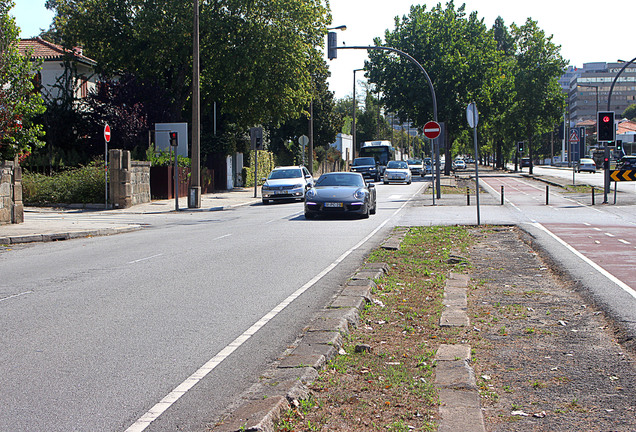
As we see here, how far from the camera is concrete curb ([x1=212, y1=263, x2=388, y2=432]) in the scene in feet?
13.6

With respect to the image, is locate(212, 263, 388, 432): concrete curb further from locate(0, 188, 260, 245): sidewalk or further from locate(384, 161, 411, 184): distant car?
locate(384, 161, 411, 184): distant car

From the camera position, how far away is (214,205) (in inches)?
1171

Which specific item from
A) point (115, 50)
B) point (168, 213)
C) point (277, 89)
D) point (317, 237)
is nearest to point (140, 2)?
point (115, 50)

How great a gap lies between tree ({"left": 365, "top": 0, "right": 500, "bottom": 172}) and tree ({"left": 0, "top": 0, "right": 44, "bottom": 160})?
48504 mm

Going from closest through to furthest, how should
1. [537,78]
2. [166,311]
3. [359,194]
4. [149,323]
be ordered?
[149,323]
[166,311]
[359,194]
[537,78]

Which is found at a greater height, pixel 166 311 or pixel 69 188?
pixel 69 188

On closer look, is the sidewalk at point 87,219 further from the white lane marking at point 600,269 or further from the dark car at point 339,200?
the white lane marking at point 600,269

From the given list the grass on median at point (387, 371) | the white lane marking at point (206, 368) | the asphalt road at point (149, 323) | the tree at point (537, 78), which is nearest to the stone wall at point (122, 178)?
the asphalt road at point (149, 323)

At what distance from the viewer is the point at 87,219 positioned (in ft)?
75.5

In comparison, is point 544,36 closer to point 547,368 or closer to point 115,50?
point 115,50

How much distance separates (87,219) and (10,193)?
347 cm

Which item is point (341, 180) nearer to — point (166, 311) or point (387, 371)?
point (166, 311)

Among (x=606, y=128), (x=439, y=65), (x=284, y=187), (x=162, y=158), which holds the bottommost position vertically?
(x=284, y=187)

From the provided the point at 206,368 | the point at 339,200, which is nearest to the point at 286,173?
the point at 339,200
